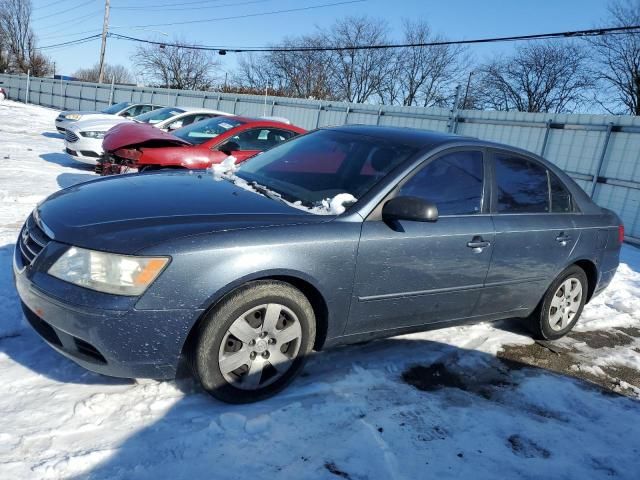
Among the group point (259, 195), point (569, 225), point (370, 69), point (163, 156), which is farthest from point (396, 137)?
point (370, 69)

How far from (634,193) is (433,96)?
44.1 metres

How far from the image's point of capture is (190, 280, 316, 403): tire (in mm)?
2580

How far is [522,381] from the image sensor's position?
139 inches

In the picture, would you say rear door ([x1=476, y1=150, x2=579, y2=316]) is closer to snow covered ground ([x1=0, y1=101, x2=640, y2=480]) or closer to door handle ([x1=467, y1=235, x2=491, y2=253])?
door handle ([x1=467, y1=235, x2=491, y2=253])

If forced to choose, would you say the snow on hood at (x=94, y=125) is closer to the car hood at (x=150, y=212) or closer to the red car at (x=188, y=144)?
the red car at (x=188, y=144)

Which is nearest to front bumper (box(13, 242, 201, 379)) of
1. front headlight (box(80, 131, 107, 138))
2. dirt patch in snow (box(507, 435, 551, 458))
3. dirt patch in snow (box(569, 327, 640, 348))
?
dirt patch in snow (box(507, 435, 551, 458))

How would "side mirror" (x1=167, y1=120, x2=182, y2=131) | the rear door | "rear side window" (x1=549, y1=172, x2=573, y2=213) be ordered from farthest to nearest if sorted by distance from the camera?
"side mirror" (x1=167, y1=120, x2=182, y2=131)
"rear side window" (x1=549, y1=172, x2=573, y2=213)
the rear door

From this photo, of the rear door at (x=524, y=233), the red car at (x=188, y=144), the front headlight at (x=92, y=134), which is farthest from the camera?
the front headlight at (x=92, y=134)

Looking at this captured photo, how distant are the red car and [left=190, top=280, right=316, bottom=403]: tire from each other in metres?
4.35

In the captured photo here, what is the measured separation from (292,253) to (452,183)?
1358mm

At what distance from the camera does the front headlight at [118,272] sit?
2.39m

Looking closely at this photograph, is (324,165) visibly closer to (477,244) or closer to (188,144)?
(477,244)

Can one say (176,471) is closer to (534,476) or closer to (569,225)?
(534,476)

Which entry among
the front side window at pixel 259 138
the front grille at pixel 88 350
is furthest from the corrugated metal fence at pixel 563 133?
the front grille at pixel 88 350
